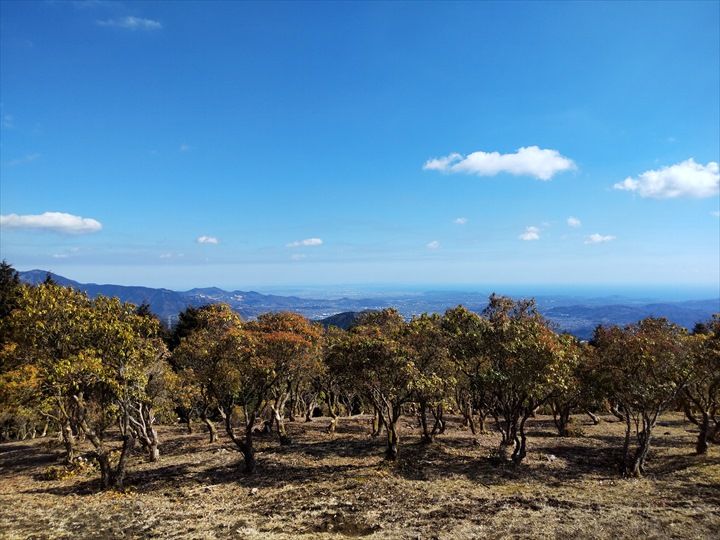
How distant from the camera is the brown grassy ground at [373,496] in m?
16.5

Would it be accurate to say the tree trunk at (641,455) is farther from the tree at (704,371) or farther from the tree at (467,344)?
the tree at (467,344)

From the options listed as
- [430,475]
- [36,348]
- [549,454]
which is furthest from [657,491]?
[36,348]

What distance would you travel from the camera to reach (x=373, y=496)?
65.8ft

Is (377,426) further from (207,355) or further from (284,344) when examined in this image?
(207,355)

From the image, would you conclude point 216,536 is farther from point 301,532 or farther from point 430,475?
point 430,475

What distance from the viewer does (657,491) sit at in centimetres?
2069

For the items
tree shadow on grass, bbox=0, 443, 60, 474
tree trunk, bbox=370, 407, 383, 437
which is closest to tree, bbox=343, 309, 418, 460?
tree trunk, bbox=370, 407, 383, 437

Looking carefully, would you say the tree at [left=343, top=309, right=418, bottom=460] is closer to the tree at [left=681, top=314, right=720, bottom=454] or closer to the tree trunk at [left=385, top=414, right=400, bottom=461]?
the tree trunk at [left=385, top=414, right=400, bottom=461]

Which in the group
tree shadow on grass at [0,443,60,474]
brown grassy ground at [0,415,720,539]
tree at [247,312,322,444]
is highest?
tree at [247,312,322,444]

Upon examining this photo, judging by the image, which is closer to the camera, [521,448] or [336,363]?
[336,363]

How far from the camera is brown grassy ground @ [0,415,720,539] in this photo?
54.3 ft

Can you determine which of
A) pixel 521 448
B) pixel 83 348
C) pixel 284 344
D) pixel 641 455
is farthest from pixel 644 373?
pixel 83 348

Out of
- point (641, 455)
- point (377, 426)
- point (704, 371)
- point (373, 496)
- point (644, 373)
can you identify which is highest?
point (644, 373)

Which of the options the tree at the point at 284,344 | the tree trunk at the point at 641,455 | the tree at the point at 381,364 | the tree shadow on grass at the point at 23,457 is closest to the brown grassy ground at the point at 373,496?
the tree shadow on grass at the point at 23,457
